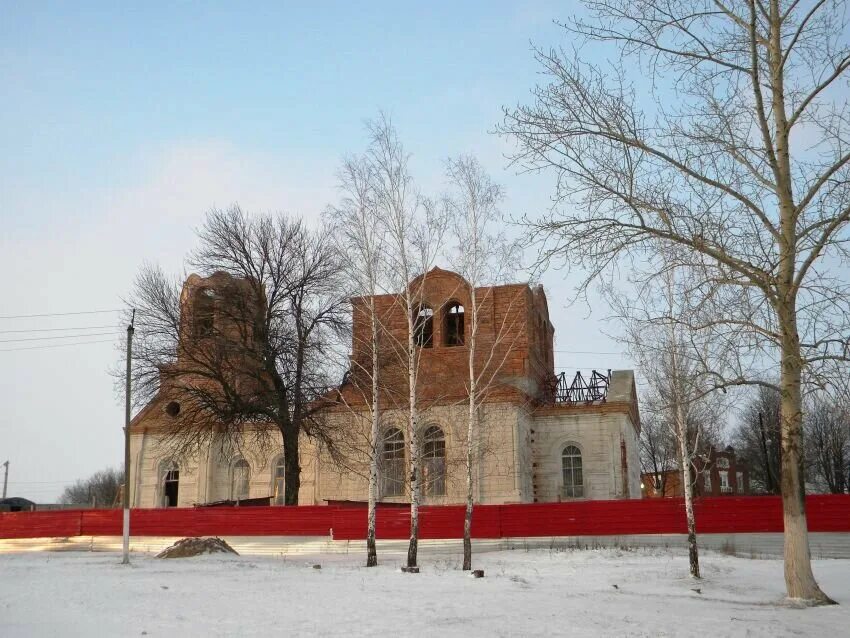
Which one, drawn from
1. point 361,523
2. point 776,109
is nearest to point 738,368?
point 776,109

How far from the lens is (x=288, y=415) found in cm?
3128

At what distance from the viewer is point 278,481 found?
37.2m

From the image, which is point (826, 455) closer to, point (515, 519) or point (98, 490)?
point (515, 519)

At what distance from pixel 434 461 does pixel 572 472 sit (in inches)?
245

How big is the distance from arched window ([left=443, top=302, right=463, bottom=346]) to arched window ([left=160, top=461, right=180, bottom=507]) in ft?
46.1

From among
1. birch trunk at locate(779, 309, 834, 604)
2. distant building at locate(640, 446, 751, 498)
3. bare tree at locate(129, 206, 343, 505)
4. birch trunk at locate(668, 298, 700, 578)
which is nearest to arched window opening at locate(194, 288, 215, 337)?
bare tree at locate(129, 206, 343, 505)

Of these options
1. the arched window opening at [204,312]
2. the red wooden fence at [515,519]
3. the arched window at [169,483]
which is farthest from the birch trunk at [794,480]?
the arched window at [169,483]

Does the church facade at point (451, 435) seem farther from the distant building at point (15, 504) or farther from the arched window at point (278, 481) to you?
the distant building at point (15, 504)

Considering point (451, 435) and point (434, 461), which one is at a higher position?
point (451, 435)

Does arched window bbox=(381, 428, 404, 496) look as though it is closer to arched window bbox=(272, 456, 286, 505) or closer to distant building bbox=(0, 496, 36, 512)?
arched window bbox=(272, 456, 286, 505)

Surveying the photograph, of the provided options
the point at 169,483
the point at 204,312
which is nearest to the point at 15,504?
Result: the point at 169,483

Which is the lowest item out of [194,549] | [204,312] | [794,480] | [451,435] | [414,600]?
[414,600]

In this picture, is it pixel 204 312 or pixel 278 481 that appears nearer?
pixel 204 312

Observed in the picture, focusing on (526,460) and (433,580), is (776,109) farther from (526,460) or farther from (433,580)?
(526,460)
